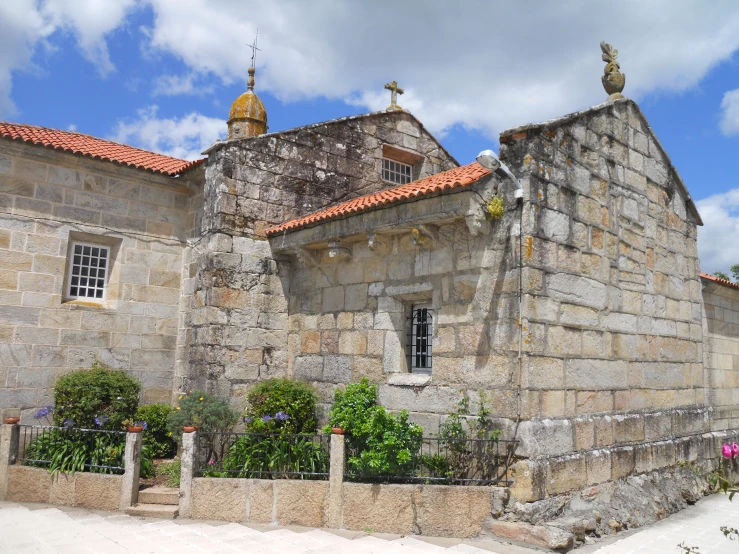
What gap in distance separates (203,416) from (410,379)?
3061 millimetres

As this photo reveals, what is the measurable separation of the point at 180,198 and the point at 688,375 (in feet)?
31.3

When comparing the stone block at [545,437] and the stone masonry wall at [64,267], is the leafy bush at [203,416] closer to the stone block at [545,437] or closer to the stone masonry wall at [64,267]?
the stone masonry wall at [64,267]

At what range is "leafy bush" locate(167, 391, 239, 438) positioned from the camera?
8.95 metres

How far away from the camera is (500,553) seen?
6500 mm

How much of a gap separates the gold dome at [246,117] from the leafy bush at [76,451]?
6.36 metres

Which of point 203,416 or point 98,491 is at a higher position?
point 203,416

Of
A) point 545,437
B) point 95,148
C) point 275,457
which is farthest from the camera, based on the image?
point 95,148

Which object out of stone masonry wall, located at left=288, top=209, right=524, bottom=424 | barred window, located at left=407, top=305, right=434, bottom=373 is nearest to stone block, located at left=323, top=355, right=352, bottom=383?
stone masonry wall, located at left=288, top=209, right=524, bottom=424

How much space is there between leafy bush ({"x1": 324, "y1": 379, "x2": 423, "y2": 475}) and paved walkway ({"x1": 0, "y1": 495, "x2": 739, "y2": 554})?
791 mm

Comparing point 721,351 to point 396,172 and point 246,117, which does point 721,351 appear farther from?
point 246,117

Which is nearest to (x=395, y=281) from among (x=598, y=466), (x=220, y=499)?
(x=598, y=466)

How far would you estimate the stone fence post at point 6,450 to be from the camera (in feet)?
28.4

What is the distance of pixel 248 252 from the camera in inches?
419

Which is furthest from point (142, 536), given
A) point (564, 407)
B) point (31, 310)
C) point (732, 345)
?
point (732, 345)
